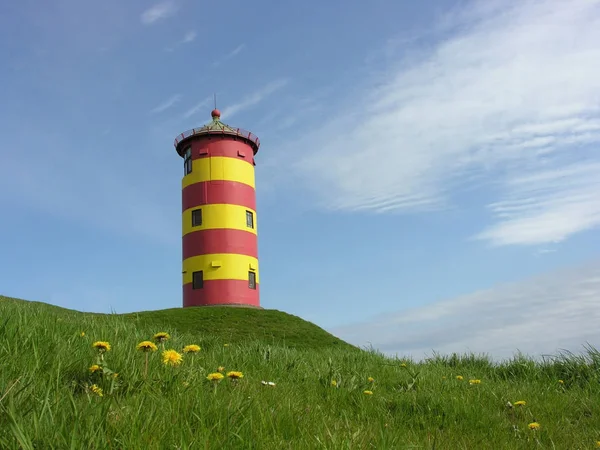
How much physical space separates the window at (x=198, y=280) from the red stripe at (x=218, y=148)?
7.46 meters

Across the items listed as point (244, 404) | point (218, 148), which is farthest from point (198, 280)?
point (244, 404)

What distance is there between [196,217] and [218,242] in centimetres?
247

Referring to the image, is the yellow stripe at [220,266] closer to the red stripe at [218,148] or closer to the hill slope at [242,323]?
the hill slope at [242,323]

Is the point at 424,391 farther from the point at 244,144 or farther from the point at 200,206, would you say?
the point at 244,144

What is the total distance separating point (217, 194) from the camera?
105 ft

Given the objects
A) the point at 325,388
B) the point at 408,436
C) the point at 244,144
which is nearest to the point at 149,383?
the point at 408,436

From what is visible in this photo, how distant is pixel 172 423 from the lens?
8.43ft

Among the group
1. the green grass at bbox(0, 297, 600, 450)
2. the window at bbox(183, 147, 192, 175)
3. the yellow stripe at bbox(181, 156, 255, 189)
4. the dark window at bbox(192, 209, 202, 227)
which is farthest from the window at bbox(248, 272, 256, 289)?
the green grass at bbox(0, 297, 600, 450)

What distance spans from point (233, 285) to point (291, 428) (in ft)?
93.2

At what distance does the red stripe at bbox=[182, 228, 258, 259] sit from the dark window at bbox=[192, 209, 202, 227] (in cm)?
50

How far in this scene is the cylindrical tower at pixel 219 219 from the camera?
102ft

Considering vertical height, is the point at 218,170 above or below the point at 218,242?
above

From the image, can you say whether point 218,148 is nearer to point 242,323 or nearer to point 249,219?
point 249,219

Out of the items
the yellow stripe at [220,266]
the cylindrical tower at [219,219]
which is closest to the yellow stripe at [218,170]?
the cylindrical tower at [219,219]
